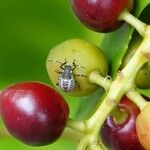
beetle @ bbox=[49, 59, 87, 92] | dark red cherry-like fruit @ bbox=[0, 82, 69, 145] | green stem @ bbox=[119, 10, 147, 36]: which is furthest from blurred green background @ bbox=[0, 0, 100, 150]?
dark red cherry-like fruit @ bbox=[0, 82, 69, 145]

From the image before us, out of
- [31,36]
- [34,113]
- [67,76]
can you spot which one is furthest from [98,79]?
→ [31,36]

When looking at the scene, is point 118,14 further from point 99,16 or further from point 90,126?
point 90,126

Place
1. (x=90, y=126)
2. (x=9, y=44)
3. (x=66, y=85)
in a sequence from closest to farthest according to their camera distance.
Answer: (x=90, y=126)
(x=66, y=85)
(x=9, y=44)

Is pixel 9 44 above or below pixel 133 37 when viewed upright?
below

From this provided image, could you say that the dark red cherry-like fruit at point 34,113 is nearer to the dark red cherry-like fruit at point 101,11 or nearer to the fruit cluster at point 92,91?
the fruit cluster at point 92,91

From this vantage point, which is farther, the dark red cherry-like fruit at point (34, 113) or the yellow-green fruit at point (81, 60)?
the yellow-green fruit at point (81, 60)

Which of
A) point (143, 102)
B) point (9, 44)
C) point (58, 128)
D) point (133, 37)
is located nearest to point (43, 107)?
point (58, 128)

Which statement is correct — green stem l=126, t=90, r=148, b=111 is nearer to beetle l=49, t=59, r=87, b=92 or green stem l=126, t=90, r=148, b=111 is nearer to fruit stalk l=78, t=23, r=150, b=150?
fruit stalk l=78, t=23, r=150, b=150

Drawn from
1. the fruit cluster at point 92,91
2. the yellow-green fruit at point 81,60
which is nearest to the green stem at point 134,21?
the fruit cluster at point 92,91
